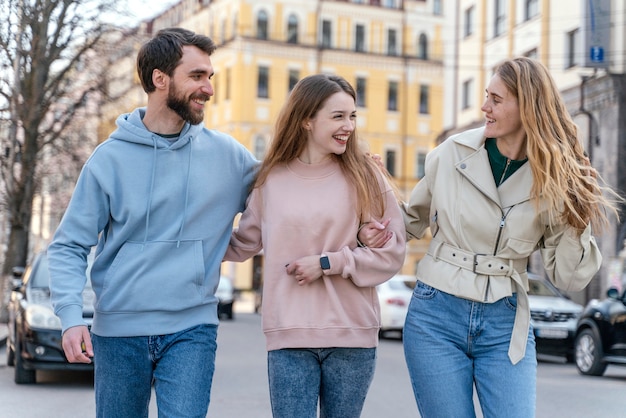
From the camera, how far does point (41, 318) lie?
11.6 m

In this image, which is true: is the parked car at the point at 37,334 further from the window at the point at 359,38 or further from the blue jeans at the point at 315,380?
the window at the point at 359,38

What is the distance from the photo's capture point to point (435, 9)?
225 ft

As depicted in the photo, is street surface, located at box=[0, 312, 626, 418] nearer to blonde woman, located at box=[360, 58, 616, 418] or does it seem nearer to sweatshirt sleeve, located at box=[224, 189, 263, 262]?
sweatshirt sleeve, located at box=[224, 189, 263, 262]

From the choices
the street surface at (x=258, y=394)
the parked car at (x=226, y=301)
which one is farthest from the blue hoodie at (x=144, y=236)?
the parked car at (x=226, y=301)

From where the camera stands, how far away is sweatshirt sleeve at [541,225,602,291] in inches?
170

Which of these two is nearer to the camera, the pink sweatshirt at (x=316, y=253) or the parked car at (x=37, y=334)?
the pink sweatshirt at (x=316, y=253)

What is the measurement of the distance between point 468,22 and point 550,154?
37.8 metres

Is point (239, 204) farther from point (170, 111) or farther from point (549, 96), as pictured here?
point (549, 96)

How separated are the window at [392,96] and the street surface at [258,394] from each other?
50932 millimetres

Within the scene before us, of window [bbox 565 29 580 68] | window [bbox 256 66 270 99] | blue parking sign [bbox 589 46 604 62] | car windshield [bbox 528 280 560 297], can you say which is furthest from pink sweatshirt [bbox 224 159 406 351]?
window [bbox 256 66 270 99]

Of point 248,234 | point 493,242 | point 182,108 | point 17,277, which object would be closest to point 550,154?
point 493,242

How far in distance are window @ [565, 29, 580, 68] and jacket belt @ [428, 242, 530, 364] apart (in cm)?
2889

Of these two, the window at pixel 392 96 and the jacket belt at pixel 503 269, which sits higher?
the window at pixel 392 96

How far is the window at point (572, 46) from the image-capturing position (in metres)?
32.2
